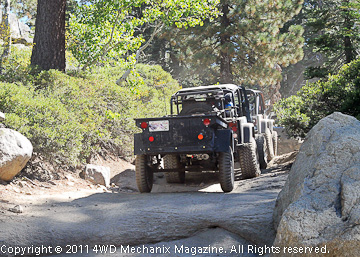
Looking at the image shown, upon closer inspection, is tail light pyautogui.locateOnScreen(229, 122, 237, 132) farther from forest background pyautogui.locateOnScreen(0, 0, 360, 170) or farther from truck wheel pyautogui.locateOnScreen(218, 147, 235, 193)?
forest background pyautogui.locateOnScreen(0, 0, 360, 170)

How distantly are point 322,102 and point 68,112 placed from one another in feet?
20.7

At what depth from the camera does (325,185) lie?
3.80m

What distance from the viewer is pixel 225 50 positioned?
22641 mm

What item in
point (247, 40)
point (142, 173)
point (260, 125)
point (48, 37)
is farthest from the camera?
point (247, 40)

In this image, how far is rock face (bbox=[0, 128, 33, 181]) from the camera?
6.79 metres

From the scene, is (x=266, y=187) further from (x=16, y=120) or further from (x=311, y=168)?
(x=16, y=120)

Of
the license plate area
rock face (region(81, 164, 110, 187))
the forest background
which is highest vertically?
the forest background

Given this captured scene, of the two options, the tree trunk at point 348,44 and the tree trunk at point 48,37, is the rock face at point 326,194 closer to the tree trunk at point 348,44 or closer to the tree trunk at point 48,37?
the tree trunk at point 48,37

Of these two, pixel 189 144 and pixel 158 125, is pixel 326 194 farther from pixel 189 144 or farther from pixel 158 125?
pixel 158 125

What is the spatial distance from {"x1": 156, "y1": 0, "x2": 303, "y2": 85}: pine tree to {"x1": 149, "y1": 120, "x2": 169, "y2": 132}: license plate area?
15971 millimetres

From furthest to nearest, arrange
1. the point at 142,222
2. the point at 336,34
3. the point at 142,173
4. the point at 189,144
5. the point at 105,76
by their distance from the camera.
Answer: the point at 105,76, the point at 336,34, the point at 142,173, the point at 189,144, the point at 142,222

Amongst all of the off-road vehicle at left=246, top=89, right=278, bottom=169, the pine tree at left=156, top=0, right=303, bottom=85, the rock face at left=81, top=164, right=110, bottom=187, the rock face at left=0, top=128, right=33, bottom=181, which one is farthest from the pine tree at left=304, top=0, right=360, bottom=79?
the rock face at left=0, top=128, right=33, bottom=181

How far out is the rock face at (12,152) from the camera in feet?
22.3

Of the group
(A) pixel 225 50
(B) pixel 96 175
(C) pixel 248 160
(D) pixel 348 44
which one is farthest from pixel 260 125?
(A) pixel 225 50
